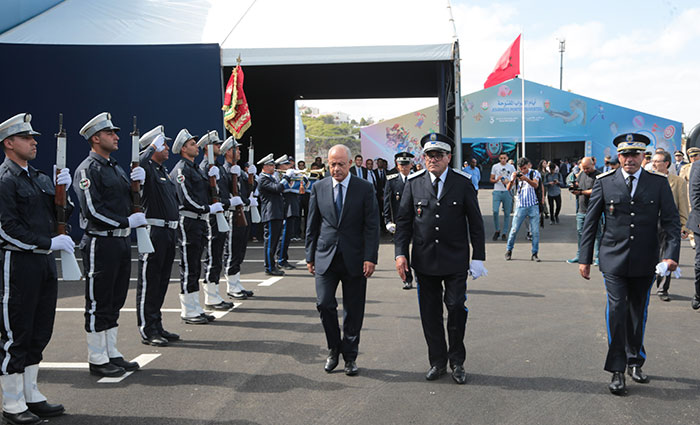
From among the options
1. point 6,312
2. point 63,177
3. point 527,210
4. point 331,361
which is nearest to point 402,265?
point 331,361

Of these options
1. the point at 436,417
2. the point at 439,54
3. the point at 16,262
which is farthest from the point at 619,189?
the point at 439,54

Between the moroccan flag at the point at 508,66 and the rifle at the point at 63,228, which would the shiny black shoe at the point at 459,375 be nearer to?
the rifle at the point at 63,228

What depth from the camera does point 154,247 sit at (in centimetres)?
632

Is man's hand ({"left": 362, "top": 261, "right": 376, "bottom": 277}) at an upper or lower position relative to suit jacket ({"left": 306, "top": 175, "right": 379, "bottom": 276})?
lower

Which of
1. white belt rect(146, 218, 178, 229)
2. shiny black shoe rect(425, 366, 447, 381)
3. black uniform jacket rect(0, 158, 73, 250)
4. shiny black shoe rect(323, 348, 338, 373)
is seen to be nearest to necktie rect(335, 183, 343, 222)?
shiny black shoe rect(323, 348, 338, 373)

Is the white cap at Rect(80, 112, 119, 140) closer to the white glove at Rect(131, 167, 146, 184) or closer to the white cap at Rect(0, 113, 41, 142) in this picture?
the white glove at Rect(131, 167, 146, 184)

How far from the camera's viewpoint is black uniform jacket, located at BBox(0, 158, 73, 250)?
4301 mm

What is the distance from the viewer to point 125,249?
544 centimetres

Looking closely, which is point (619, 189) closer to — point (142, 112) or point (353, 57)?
point (353, 57)

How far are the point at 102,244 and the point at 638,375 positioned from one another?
4.71 meters

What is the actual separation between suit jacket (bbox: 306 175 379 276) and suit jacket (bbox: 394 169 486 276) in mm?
288

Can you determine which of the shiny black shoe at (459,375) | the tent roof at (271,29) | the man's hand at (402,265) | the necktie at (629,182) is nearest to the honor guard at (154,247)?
the man's hand at (402,265)

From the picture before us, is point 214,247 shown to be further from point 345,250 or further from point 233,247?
point 345,250

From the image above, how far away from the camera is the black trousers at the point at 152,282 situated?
6.32 m
